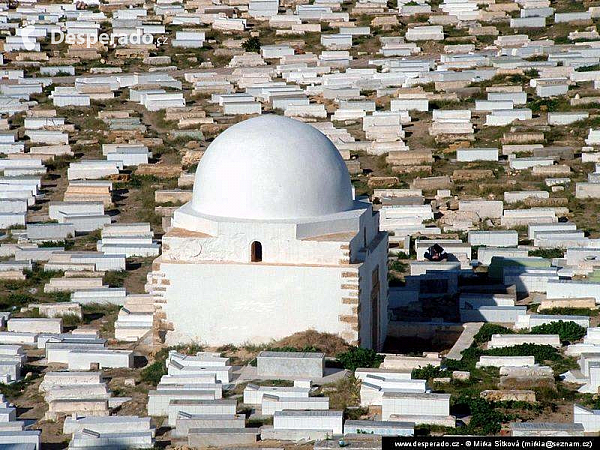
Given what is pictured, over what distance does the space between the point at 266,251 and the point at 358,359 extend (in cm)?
295

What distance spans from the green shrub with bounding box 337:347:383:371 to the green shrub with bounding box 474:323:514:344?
3.49 m

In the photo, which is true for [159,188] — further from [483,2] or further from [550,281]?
[483,2]

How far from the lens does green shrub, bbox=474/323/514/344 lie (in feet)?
103

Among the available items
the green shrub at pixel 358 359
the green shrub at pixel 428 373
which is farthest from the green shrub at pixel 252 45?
the green shrub at pixel 428 373

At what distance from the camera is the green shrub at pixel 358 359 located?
92.8 feet

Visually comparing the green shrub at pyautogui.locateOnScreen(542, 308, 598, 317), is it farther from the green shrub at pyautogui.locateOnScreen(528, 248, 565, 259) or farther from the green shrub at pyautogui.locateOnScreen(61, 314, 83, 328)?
the green shrub at pyautogui.locateOnScreen(61, 314, 83, 328)

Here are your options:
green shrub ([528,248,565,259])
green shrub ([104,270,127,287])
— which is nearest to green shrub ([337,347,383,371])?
green shrub ([104,270,127,287])

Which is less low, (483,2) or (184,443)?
(483,2)

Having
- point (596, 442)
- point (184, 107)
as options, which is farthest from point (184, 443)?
point (184, 107)

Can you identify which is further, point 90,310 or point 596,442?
point 90,310

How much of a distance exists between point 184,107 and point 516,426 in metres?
38.6

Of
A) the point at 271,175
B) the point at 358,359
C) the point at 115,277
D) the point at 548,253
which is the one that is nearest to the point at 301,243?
the point at 271,175

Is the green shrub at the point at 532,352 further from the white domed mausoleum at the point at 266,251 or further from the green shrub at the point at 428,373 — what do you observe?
the white domed mausoleum at the point at 266,251

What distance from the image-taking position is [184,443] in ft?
81.2
